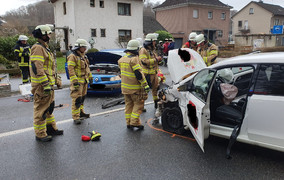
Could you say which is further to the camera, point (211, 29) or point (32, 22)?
point (32, 22)

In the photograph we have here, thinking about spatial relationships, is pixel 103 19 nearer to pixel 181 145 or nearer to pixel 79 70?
pixel 79 70

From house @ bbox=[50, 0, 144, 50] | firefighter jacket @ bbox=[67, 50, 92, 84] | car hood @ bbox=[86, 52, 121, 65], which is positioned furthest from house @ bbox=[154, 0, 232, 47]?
firefighter jacket @ bbox=[67, 50, 92, 84]

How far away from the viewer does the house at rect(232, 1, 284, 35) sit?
148ft

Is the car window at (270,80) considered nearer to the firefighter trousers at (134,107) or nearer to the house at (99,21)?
the firefighter trousers at (134,107)

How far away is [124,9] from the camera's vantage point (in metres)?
25.8

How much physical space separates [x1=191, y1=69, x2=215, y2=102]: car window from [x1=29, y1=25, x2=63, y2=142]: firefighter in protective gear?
246 cm

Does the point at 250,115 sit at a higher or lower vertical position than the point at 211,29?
lower

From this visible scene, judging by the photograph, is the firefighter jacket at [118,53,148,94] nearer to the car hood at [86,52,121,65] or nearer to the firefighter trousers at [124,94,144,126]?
the firefighter trousers at [124,94,144,126]

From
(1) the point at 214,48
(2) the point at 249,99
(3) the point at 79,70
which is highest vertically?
(1) the point at 214,48

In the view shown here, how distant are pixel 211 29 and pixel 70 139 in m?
35.2

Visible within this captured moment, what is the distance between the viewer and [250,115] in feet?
10.4

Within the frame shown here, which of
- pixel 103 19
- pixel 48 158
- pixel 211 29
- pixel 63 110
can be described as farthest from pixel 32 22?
pixel 48 158

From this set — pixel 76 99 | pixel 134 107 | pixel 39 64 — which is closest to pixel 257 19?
pixel 134 107

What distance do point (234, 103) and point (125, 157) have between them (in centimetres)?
202
